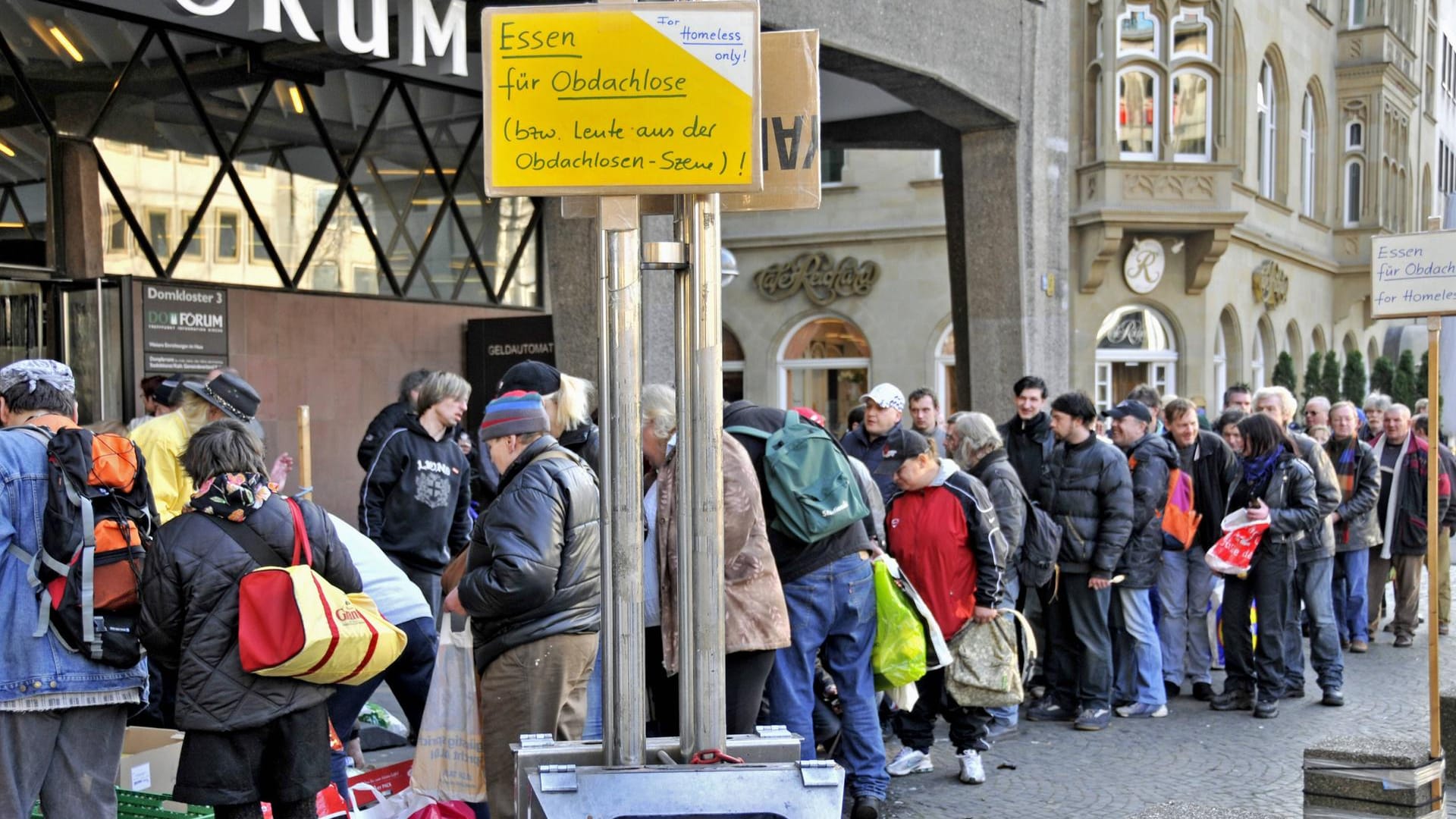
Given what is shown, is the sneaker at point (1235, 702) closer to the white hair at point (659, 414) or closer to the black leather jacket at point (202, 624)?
the white hair at point (659, 414)

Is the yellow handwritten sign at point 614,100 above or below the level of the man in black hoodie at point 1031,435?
above

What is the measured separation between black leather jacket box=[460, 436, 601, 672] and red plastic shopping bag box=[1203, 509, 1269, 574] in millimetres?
5118

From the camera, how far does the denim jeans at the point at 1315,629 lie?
9.53 metres

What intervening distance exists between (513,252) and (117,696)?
9319 millimetres

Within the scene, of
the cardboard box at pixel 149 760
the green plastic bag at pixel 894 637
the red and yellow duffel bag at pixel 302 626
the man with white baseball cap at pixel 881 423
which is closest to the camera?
the red and yellow duffel bag at pixel 302 626

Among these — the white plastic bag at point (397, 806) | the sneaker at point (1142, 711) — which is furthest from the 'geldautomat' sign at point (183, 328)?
the sneaker at point (1142, 711)

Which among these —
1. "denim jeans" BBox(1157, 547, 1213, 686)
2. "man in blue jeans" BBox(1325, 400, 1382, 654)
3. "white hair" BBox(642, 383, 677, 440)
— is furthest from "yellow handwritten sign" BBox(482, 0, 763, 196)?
"man in blue jeans" BBox(1325, 400, 1382, 654)

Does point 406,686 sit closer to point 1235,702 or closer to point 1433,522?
point 1433,522

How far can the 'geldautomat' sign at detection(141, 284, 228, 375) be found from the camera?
1056cm

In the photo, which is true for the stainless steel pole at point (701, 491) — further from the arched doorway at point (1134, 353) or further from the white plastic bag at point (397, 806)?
the arched doorway at point (1134, 353)

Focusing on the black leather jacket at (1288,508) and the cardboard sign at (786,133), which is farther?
the black leather jacket at (1288,508)

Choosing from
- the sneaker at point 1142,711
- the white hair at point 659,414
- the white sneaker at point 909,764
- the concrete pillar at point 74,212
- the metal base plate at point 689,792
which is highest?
the concrete pillar at point 74,212

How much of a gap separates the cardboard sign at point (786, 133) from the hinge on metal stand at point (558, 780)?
1.39 metres

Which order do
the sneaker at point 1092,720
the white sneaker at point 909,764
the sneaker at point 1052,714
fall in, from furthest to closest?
the sneaker at point 1052,714, the sneaker at point 1092,720, the white sneaker at point 909,764
